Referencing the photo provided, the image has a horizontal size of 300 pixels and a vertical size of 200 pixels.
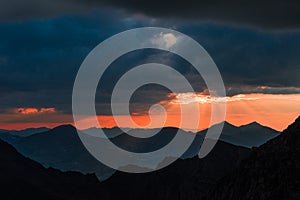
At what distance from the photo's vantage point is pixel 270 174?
89.2 metres

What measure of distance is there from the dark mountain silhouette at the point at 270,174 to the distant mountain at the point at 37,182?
8491 centimetres

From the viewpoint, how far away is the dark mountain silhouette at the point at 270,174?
83062 mm

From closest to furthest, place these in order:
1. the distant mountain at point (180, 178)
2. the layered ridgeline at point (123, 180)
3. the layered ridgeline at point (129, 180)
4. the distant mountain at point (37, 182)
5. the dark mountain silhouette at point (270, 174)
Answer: the dark mountain silhouette at point (270, 174) < the distant mountain at point (37, 182) < the layered ridgeline at point (129, 180) < the layered ridgeline at point (123, 180) < the distant mountain at point (180, 178)

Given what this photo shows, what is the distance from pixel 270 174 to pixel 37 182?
386 feet

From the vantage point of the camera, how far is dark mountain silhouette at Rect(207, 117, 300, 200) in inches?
3270

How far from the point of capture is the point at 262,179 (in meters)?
90.6

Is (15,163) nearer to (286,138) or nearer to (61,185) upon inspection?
(61,185)

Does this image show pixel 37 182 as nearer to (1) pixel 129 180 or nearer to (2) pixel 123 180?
(2) pixel 123 180

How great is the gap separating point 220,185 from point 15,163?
378ft

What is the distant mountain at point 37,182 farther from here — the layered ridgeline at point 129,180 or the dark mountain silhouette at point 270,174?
the dark mountain silhouette at point 270,174

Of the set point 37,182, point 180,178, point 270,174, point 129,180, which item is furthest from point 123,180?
point 270,174

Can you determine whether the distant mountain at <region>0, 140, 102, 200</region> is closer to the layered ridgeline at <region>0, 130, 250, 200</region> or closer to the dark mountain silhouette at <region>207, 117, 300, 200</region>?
the layered ridgeline at <region>0, 130, 250, 200</region>

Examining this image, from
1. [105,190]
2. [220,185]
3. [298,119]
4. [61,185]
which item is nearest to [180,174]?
[105,190]

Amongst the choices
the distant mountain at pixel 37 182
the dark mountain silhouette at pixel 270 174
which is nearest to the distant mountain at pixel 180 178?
the distant mountain at pixel 37 182
